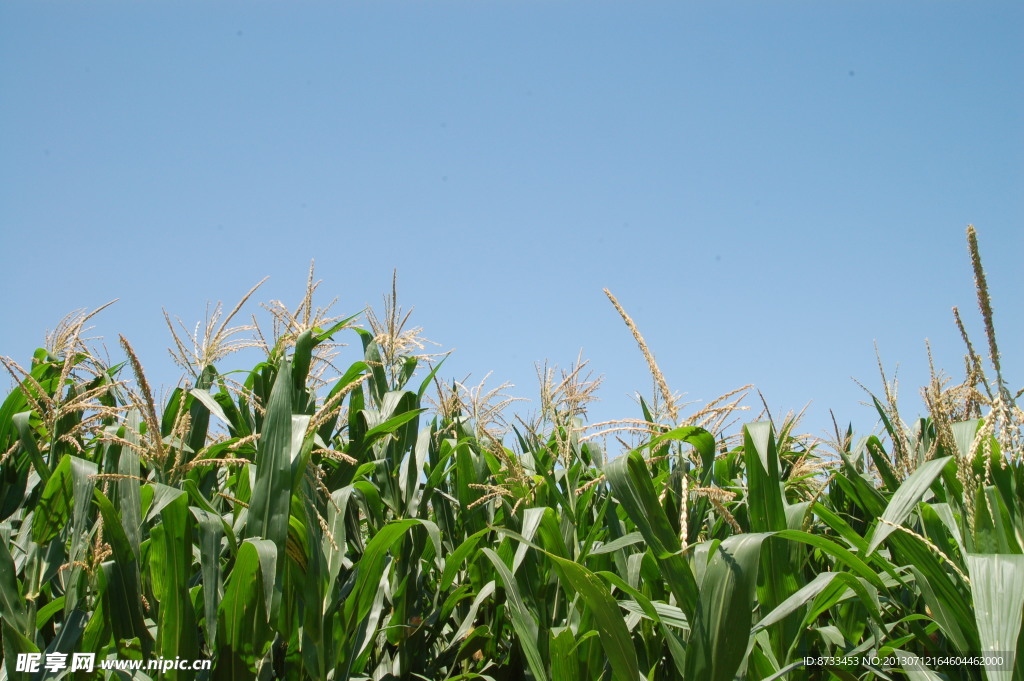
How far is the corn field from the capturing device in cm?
175

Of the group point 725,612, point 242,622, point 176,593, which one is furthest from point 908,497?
point 176,593

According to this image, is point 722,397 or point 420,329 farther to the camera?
point 420,329

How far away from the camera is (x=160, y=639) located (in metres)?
2.05

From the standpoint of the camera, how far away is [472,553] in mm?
3043

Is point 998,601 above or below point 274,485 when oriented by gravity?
below

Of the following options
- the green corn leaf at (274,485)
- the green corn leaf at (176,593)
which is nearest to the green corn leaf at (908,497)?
the green corn leaf at (274,485)

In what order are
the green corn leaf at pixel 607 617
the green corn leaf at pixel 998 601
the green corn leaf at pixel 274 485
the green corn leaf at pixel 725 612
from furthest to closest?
the green corn leaf at pixel 274 485
the green corn leaf at pixel 607 617
the green corn leaf at pixel 725 612
the green corn leaf at pixel 998 601

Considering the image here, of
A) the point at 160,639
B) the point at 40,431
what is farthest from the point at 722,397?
the point at 40,431

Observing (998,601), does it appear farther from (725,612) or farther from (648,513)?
(648,513)

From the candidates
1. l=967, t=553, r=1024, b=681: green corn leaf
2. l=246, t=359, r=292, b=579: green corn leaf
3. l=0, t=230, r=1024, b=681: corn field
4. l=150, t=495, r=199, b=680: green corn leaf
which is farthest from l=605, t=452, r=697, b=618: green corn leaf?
l=150, t=495, r=199, b=680: green corn leaf

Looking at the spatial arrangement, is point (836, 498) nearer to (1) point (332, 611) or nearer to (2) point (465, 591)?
(2) point (465, 591)

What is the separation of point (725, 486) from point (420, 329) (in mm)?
1653

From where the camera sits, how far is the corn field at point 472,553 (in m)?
1.75

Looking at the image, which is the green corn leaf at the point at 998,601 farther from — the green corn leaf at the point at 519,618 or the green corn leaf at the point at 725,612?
the green corn leaf at the point at 519,618
